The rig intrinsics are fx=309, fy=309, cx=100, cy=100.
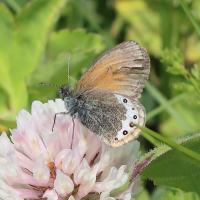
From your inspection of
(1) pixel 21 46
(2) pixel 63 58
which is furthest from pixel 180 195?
(1) pixel 21 46

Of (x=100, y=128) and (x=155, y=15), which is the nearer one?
(x=100, y=128)

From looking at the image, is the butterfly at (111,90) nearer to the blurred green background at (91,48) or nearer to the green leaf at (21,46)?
the blurred green background at (91,48)

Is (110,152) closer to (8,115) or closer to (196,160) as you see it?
(196,160)

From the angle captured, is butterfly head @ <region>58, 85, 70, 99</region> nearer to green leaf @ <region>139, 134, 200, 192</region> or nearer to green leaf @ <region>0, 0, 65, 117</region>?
green leaf @ <region>139, 134, 200, 192</region>

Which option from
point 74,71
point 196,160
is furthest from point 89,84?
point 74,71

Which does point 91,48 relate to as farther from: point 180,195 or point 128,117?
point 180,195

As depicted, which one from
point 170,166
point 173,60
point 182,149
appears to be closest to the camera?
point 182,149
